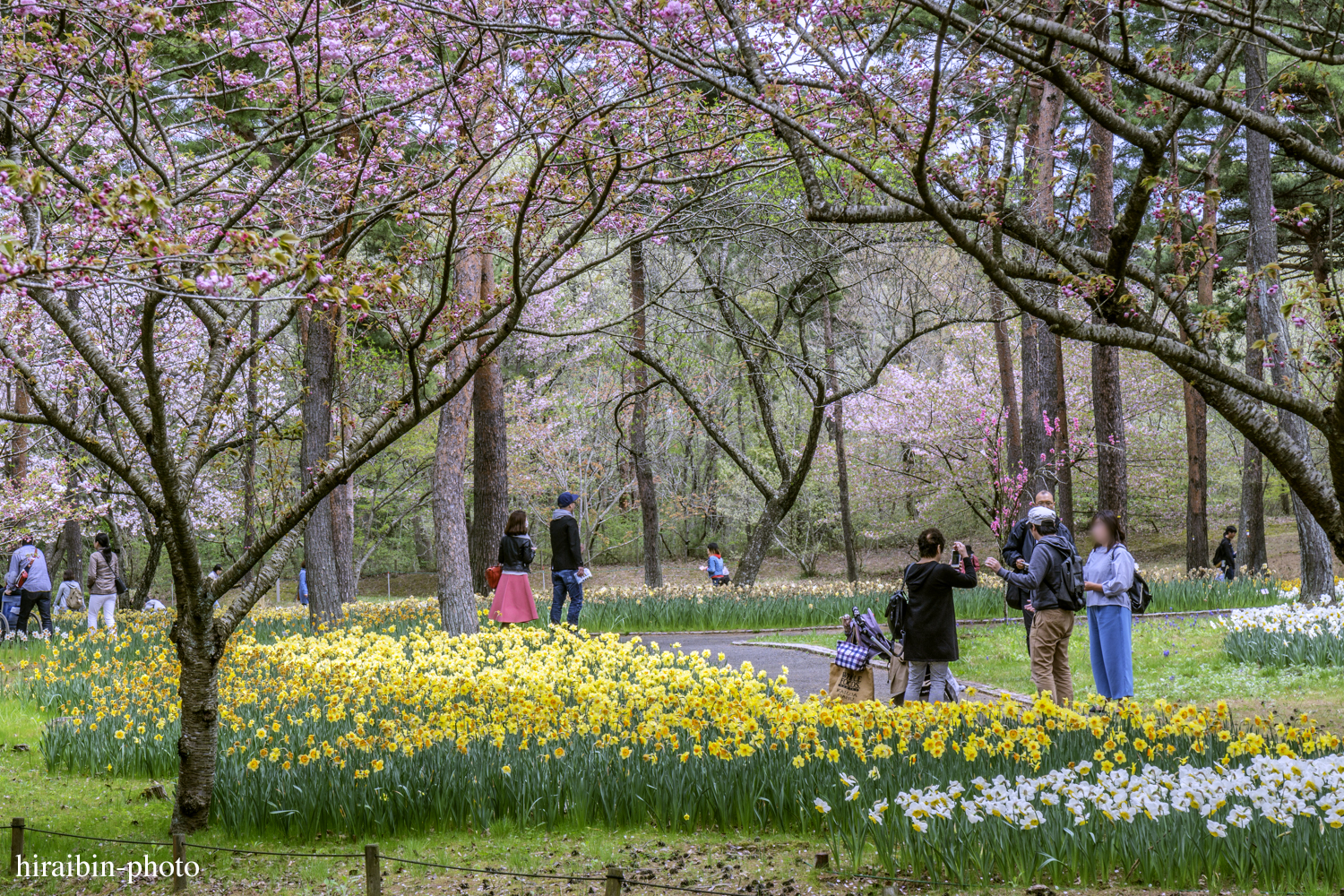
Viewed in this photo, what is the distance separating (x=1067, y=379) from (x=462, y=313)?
76.4ft

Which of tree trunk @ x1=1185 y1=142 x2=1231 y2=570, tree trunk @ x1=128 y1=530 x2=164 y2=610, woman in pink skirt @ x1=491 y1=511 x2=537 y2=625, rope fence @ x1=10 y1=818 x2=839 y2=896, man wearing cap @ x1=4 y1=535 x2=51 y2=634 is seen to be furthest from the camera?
tree trunk @ x1=1185 y1=142 x2=1231 y2=570

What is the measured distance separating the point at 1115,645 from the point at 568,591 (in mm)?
5832

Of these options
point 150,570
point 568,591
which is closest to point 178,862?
point 568,591

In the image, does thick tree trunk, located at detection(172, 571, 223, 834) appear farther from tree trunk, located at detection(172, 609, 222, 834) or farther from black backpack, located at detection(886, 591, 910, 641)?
black backpack, located at detection(886, 591, 910, 641)

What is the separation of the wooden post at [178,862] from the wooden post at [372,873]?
95 centimetres

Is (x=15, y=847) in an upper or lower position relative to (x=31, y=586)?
lower

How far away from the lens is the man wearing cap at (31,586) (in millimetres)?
12586

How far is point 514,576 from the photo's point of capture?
9953mm

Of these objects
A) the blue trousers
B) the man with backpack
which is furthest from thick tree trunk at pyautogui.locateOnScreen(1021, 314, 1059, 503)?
the man with backpack

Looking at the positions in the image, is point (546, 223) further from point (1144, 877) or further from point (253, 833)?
point (1144, 877)

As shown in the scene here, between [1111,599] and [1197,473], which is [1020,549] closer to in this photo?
[1111,599]

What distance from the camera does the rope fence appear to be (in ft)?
10.3

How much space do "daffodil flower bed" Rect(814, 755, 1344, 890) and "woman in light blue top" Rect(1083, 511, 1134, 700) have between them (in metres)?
2.54

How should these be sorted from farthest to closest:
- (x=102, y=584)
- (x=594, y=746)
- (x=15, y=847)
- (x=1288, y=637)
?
(x=102, y=584) < (x=1288, y=637) < (x=594, y=746) < (x=15, y=847)
